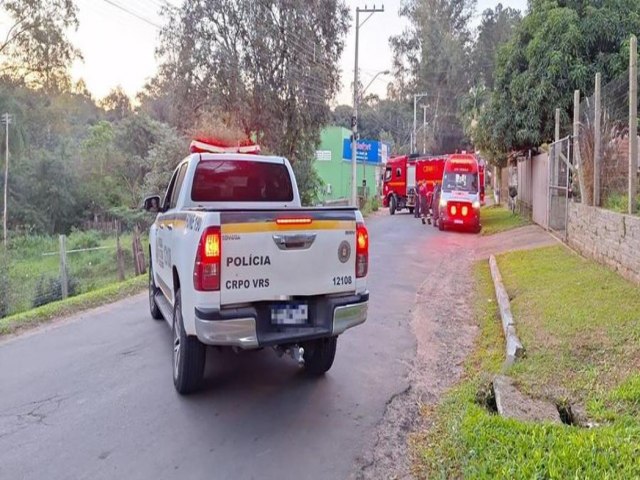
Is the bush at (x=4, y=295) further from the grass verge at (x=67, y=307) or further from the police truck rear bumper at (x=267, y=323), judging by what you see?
the police truck rear bumper at (x=267, y=323)

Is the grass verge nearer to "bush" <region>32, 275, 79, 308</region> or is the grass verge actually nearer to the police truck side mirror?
"bush" <region>32, 275, 79, 308</region>

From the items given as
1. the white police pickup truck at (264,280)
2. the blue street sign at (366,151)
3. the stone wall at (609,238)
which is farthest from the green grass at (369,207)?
the white police pickup truck at (264,280)

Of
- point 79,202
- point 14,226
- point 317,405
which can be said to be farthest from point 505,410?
point 79,202

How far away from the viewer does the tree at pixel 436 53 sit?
153ft

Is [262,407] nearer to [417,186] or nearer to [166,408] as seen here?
[166,408]

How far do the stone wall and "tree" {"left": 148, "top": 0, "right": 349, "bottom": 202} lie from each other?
41.6 feet

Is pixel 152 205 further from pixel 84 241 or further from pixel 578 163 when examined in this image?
pixel 84 241

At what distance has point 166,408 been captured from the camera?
4625mm

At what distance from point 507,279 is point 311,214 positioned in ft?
19.8

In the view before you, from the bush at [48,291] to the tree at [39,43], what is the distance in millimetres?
14255

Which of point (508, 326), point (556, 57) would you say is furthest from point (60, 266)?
point (556, 57)

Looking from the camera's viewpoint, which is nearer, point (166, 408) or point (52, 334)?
point (166, 408)

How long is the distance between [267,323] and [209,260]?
0.72 meters

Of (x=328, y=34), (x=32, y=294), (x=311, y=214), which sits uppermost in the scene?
(x=328, y=34)
